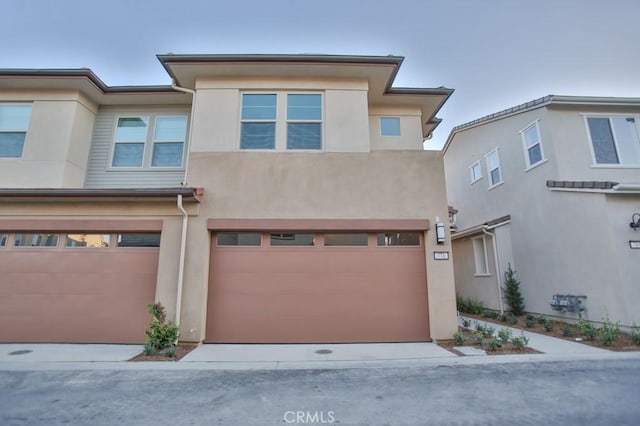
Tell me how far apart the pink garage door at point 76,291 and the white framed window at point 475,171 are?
13046 millimetres

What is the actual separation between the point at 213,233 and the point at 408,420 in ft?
18.5

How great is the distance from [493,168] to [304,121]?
893cm

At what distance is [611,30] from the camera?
1039 cm

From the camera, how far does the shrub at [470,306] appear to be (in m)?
11.8

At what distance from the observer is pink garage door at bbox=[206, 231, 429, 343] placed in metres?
7.08

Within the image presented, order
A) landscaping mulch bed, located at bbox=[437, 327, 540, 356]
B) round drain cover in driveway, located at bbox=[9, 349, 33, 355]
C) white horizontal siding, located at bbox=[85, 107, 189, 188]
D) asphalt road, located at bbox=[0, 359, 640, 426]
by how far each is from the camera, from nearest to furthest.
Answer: asphalt road, located at bbox=[0, 359, 640, 426] → landscaping mulch bed, located at bbox=[437, 327, 540, 356] → round drain cover in driveway, located at bbox=[9, 349, 33, 355] → white horizontal siding, located at bbox=[85, 107, 189, 188]

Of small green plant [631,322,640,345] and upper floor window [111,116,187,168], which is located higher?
upper floor window [111,116,187,168]

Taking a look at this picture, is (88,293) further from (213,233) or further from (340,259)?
(340,259)

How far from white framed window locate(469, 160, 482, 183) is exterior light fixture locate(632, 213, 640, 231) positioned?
601 cm

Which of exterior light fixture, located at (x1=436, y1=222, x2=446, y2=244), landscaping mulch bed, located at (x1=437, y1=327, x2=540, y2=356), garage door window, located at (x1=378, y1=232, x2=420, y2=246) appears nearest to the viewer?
landscaping mulch bed, located at (x1=437, y1=327, x2=540, y2=356)

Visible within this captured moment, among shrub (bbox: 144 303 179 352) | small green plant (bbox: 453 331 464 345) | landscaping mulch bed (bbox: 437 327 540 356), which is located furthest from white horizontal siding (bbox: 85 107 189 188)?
small green plant (bbox: 453 331 464 345)

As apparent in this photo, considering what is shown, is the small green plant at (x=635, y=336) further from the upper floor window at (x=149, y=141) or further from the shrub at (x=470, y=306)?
the upper floor window at (x=149, y=141)

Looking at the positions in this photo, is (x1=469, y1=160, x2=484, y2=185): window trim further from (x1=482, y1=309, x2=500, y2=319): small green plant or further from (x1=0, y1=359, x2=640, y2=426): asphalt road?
(x1=0, y1=359, x2=640, y2=426): asphalt road

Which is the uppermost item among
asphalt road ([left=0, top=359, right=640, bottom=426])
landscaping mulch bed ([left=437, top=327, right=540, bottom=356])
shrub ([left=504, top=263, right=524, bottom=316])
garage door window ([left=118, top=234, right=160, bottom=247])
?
garage door window ([left=118, top=234, right=160, bottom=247])
